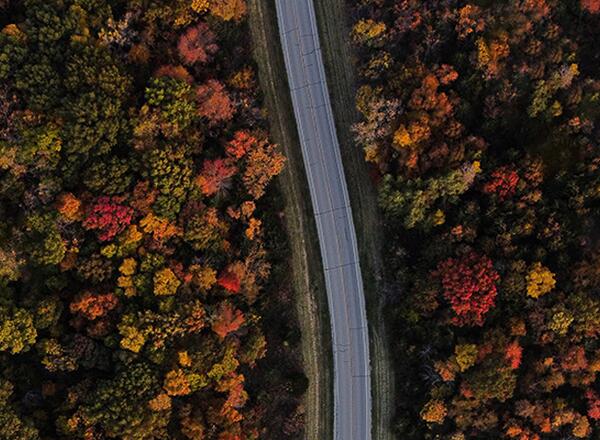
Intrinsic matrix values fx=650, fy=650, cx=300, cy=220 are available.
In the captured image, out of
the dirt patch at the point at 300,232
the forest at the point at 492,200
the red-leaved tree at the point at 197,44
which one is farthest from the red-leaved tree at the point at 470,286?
the red-leaved tree at the point at 197,44

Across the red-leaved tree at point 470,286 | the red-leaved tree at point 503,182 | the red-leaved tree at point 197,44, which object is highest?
the red-leaved tree at point 197,44

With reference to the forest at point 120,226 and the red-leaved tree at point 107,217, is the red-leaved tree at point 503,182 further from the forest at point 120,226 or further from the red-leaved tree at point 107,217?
the red-leaved tree at point 107,217

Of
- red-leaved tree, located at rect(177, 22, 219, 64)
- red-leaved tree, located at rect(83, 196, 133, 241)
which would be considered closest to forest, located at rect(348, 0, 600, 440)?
red-leaved tree, located at rect(177, 22, 219, 64)

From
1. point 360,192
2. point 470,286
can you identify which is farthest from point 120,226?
point 470,286

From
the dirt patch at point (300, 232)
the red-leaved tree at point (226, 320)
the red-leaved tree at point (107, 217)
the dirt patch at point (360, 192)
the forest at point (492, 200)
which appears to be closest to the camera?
the red-leaved tree at point (107, 217)

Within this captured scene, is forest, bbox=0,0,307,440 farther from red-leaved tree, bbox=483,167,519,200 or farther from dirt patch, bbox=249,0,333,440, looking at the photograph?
red-leaved tree, bbox=483,167,519,200

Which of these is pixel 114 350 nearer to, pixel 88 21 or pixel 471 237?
pixel 88 21

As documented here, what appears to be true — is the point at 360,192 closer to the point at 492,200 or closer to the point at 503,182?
the point at 492,200

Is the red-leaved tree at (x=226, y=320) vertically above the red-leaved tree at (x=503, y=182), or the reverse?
the red-leaved tree at (x=503, y=182)
